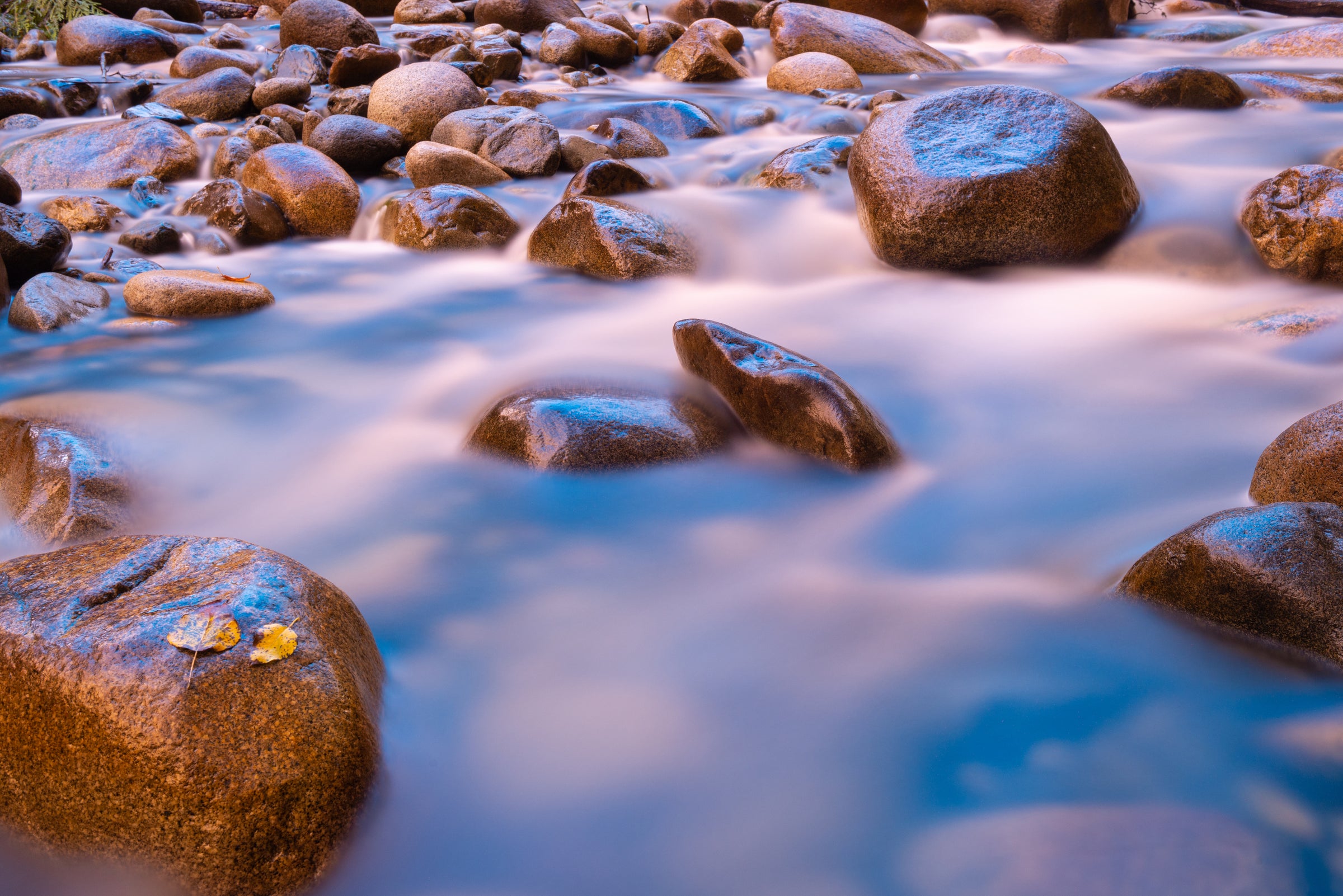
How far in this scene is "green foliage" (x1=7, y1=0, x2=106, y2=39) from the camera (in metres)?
13.1

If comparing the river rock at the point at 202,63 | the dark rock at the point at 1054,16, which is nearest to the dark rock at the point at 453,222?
the river rock at the point at 202,63

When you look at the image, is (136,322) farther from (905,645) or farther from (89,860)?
(905,645)

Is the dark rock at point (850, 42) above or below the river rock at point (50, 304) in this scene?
above

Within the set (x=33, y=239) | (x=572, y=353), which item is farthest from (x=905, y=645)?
(x=33, y=239)

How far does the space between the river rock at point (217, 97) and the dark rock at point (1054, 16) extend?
34.6 ft

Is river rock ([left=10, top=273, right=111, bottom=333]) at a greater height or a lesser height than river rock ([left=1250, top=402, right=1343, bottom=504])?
lesser

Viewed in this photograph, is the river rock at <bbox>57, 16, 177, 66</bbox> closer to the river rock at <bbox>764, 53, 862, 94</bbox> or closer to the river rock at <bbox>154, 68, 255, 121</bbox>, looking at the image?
the river rock at <bbox>154, 68, 255, 121</bbox>

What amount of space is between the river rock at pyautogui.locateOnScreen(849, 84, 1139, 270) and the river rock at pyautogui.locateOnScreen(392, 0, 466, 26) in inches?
428

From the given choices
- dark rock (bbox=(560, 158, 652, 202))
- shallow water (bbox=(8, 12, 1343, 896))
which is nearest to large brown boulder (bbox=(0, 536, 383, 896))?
shallow water (bbox=(8, 12, 1343, 896))

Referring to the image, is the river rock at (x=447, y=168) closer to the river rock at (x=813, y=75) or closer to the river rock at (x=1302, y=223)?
the river rock at (x=813, y=75)

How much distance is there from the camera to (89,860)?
71.4 inches

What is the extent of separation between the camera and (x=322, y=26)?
11.8 metres

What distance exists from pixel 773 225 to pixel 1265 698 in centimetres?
460

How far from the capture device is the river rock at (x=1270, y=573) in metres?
2.16
